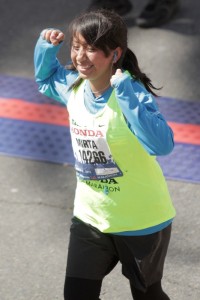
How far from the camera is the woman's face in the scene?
9.93 feet

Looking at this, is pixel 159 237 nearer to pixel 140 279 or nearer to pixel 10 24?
pixel 140 279

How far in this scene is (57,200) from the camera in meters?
4.79

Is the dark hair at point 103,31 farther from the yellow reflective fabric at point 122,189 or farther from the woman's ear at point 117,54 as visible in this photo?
the yellow reflective fabric at point 122,189

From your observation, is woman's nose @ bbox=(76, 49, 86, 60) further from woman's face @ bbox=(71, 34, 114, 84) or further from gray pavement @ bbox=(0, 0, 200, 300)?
gray pavement @ bbox=(0, 0, 200, 300)

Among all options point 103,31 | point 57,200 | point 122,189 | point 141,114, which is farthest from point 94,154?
point 57,200

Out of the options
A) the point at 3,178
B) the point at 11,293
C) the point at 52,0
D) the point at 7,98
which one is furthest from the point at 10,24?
the point at 11,293

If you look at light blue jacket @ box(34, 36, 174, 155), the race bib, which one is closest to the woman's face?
light blue jacket @ box(34, 36, 174, 155)

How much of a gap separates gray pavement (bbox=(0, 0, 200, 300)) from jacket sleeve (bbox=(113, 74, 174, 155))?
1270 mm

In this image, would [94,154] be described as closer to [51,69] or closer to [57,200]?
[51,69]

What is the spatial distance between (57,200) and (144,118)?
1.98m

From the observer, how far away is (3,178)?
5004 mm

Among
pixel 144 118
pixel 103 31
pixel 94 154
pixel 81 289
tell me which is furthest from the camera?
pixel 81 289

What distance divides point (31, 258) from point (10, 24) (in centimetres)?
311

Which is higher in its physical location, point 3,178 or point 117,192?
point 117,192
